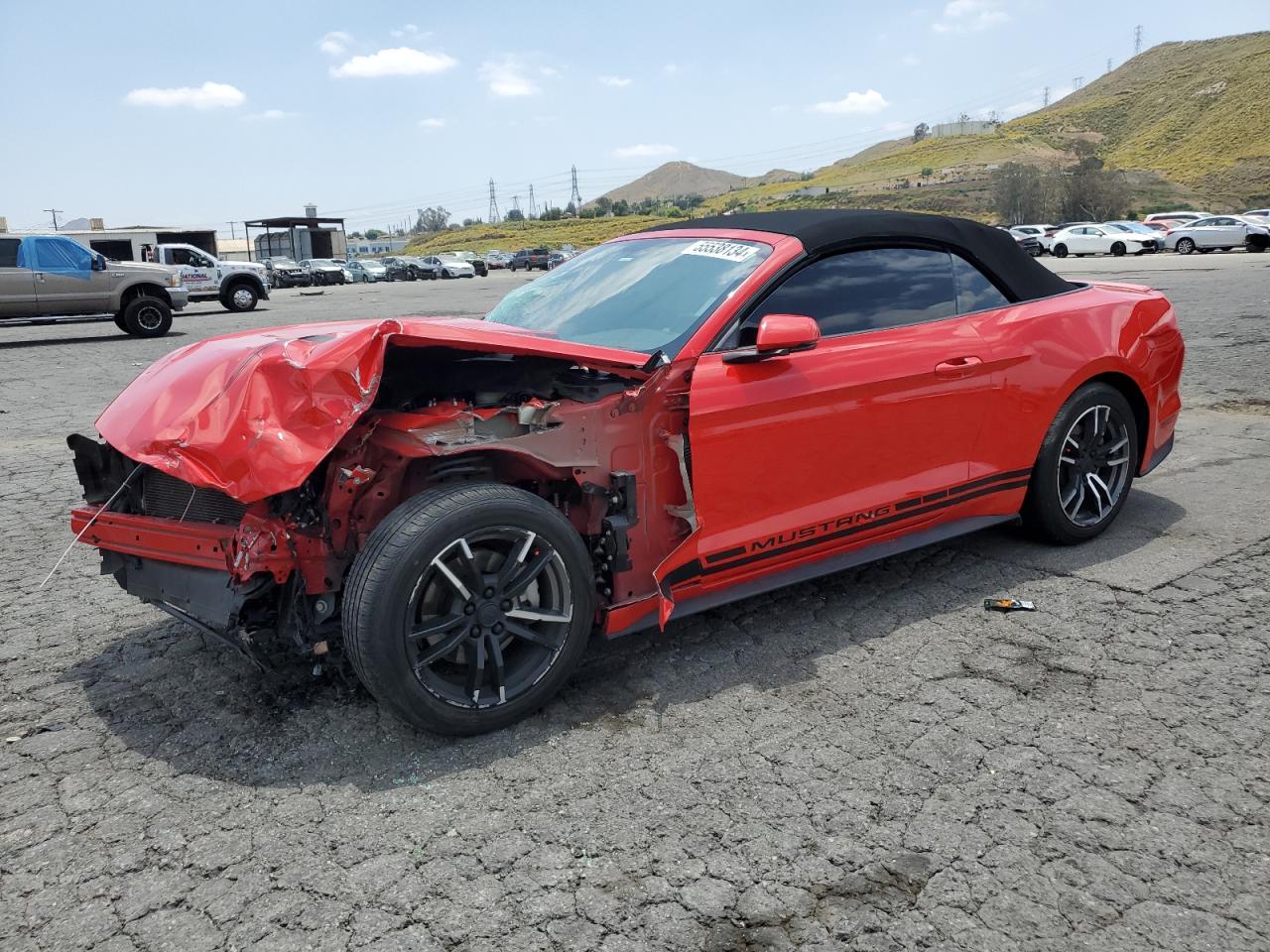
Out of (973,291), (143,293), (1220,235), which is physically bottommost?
(973,291)

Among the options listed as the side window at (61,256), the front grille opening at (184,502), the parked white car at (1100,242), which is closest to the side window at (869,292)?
the front grille opening at (184,502)

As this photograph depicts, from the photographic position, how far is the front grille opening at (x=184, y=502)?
10.3 ft

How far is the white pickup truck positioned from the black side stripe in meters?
24.8

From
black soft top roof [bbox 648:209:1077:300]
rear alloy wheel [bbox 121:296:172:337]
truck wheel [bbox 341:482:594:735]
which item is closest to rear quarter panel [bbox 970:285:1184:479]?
black soft top roof [bbox 648:209:1077:300]

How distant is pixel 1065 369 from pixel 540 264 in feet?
193

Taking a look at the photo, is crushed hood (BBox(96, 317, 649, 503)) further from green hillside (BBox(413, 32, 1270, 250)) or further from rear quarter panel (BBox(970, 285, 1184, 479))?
green hillside (BBox(413, 32, 1270, 250))

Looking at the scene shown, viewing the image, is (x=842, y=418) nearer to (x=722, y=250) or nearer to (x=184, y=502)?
(x=722, y=250)

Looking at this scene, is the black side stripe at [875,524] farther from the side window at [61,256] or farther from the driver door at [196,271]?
the driver door at [196,271]

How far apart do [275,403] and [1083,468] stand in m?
3.72

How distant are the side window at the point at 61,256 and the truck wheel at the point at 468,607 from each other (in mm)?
17160

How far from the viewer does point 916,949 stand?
2.14 m

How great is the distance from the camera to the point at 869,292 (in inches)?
154

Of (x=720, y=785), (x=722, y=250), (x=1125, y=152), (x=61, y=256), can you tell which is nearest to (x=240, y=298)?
(x=61, y=256)

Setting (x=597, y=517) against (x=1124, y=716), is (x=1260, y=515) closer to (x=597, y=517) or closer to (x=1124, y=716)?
(x=1124, y=716)
